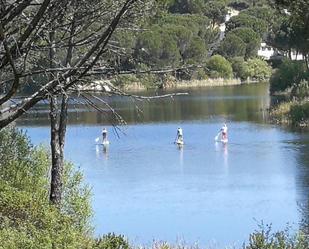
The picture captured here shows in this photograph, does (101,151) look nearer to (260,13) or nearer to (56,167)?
(56,167)

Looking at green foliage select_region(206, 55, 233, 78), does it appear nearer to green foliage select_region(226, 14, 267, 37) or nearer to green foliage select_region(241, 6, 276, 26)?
green foliage select_region(226, 14, 267, 37)

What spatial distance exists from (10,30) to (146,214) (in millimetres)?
11198

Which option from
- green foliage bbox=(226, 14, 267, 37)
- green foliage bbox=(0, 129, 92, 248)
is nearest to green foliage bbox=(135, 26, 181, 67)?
green foliage bbox=(0, 129, 92, 248)

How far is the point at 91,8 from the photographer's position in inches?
189

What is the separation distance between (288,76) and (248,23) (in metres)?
27.7

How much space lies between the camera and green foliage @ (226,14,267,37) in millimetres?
68312

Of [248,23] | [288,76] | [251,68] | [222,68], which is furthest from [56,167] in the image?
[248,23]

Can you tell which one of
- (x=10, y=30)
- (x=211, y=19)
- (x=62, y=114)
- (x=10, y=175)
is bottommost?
(x=10, y=175)

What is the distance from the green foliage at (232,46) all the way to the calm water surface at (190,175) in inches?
1092

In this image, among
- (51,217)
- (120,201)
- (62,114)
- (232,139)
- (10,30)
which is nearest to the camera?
(10,30)

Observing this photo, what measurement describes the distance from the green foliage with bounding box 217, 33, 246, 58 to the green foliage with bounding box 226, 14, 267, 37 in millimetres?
2037

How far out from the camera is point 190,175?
20.6 meters

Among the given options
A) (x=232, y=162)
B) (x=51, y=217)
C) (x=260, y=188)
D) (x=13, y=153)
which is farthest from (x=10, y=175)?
(x=232, y=162)

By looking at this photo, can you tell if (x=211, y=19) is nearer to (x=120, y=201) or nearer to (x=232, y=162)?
(x=232, y=162)
